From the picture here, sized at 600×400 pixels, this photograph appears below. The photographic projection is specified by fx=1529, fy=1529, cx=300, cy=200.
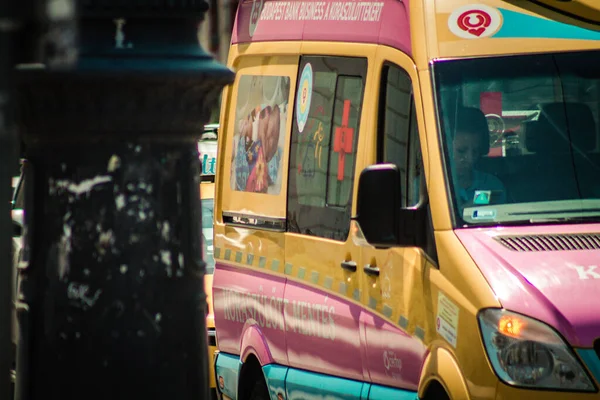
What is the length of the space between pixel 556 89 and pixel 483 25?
1.39 feet

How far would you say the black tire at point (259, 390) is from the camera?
8.35 meters

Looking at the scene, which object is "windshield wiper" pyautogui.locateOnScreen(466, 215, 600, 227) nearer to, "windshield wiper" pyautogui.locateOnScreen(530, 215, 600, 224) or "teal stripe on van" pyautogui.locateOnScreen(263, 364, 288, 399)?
"windshield wiper" pyautogui.locateOnScreen(530, 215, 600, 224)

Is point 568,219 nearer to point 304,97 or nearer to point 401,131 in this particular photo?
point 401,131

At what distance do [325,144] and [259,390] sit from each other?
1.65 m

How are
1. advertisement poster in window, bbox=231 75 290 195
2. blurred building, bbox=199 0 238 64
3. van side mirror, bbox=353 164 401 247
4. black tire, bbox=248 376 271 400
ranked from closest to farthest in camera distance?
1. van side mirror, bbox=353 164 401 247
2. advertisement poster in window, bbox=231 75 290 195
3. black tire, bbox=248 376 271 400
4. blurred building, bbox=199 0 238 64

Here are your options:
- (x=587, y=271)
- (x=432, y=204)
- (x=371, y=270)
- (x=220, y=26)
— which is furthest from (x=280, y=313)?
(x=220, y=26)

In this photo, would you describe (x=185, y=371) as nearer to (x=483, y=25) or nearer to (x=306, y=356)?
(x=483, y=25)

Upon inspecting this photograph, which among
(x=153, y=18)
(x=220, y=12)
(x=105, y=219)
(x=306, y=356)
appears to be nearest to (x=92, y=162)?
(x=105, y=219)

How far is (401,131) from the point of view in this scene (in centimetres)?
675

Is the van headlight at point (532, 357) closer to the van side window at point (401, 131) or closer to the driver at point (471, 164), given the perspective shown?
the driver at point (471, 164)

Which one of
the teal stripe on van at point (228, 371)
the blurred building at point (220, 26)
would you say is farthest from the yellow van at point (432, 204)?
the blurred building at point (220, 26)

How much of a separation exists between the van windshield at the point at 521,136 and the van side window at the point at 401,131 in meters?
0.20

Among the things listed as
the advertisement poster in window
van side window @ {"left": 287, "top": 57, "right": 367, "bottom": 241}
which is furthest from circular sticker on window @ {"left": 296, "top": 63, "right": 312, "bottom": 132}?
the advertisement poster in window

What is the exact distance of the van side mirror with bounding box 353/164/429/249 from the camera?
6062 mm
